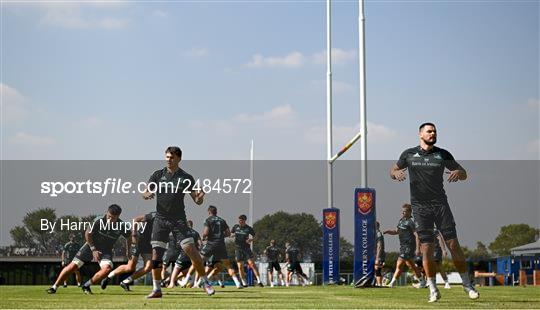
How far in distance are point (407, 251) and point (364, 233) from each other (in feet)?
4.96

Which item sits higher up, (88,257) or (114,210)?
(114,210)

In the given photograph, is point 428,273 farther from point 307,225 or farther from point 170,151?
point 307,225

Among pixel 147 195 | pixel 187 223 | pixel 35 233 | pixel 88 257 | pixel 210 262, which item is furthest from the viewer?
pixel 35 233

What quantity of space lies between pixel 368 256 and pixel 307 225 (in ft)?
267

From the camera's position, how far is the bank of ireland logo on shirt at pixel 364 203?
1980cm

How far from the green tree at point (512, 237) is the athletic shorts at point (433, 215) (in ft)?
294

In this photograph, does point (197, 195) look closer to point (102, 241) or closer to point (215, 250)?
point (102, 241)

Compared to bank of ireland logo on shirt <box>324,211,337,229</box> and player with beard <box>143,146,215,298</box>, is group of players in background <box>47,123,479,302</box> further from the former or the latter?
bank of ireland logo on shirt <box>324,211,337,229</box>

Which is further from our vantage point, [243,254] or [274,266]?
[274,266]

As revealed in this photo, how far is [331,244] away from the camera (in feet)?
80.9

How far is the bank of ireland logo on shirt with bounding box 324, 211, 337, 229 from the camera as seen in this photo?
24997 mm

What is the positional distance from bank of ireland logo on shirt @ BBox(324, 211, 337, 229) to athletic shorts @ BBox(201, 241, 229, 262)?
18.3ft

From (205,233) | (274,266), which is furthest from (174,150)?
(274,266)

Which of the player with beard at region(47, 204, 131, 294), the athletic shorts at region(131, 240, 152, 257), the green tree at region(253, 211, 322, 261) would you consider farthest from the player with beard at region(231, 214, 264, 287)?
A: the green tree at region(253, 211, 322, 261)
